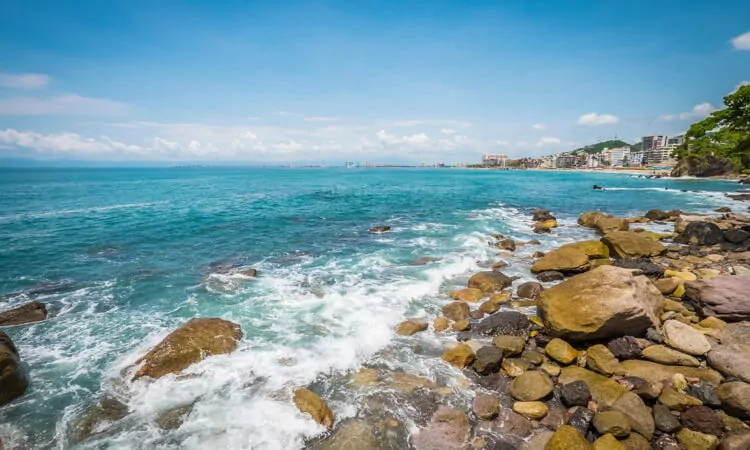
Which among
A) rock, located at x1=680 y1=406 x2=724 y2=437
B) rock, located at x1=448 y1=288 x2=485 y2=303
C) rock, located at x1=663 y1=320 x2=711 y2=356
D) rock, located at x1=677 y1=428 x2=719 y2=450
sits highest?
rock, located at x1=663 y1=320 x2=711 y2=356

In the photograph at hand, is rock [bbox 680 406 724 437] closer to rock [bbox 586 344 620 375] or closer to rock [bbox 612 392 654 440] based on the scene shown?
rock [bbox 612 392 654 440]

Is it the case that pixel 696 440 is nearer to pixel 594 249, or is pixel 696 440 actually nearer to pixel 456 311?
pixel 456 311

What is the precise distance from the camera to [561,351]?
31.7 ft

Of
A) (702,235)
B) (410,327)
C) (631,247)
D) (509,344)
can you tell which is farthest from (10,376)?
(702,235)

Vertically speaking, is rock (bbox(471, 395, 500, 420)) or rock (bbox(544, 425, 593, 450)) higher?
rock (bbox(544, 425, 593, 450))

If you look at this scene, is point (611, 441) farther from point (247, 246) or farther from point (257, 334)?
point (247, 246)

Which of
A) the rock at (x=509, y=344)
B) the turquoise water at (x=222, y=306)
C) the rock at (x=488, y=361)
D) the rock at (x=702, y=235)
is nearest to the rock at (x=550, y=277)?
the turquoise water at (x=222, y=306)

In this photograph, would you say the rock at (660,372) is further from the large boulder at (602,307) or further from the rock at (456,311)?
the rock at (456,311)

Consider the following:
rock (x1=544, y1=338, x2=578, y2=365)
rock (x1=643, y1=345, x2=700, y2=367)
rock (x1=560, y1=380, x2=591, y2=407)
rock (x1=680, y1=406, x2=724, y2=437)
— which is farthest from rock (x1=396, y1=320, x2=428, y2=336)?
rock (x1=680, y1=406, x2=724, y2=437)

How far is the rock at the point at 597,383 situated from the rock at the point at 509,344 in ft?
4.02

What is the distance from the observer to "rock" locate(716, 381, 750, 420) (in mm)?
7020

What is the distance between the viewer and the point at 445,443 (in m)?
7.19

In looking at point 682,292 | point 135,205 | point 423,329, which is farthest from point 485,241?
point 135,205

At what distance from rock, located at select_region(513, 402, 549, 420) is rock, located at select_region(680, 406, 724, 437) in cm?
266
